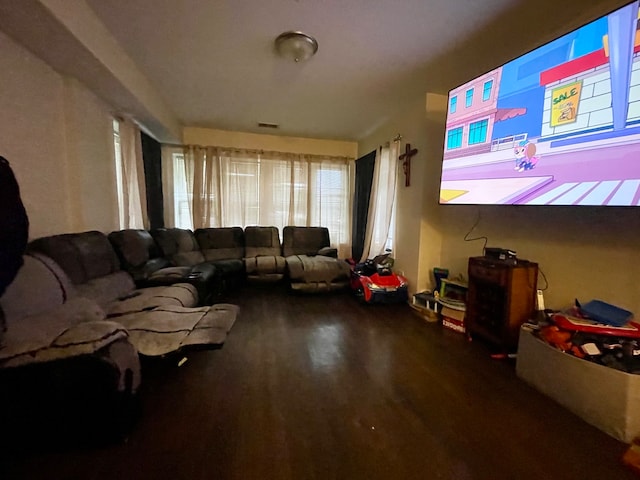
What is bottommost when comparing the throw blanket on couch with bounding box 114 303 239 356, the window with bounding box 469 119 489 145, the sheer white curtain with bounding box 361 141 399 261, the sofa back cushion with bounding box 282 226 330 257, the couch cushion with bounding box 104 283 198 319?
the throw blanket on couch with bounding box 114 303 239 356

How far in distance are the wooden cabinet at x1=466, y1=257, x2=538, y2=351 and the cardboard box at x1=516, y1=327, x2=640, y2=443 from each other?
254mm

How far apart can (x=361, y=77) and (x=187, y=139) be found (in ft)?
9.77

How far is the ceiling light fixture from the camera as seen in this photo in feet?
6.32

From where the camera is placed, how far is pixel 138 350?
1.51 metres

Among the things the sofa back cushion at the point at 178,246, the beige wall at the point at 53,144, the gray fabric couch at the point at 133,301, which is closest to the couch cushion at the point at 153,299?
the gray fabric couch at the point at 133,301

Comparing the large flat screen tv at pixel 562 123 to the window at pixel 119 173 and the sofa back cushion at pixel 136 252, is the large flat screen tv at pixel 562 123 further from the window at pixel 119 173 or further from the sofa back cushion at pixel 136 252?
the window at pixel 119 173

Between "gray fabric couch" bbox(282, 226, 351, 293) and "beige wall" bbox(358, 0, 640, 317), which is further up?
"beige wall" bbox(358, 0, 640, 317)

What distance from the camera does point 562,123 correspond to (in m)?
1.56

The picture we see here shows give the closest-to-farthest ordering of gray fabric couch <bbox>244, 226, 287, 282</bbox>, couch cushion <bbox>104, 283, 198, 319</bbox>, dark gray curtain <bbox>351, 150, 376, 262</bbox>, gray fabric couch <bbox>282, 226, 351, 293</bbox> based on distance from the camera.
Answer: couch cushion <bbox>104, 283, 198, 319</bbox> → gray fabric couch <bbox>282, 226, 351, 293</bbox> → gray fabric couch <bbox>244, 226, 287, 282</bbox> → dark gray curtain <bbox>351, 150, 376, 262</bbox>

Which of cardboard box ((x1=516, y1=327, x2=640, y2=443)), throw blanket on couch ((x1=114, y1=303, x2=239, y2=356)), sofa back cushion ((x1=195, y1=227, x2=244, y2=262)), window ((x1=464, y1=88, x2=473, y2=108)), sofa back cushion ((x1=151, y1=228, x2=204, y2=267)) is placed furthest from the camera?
sofa back cushion ((x1=195, y1=227, x2=244, y2=262))

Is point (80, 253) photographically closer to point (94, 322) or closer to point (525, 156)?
point (94, 322)

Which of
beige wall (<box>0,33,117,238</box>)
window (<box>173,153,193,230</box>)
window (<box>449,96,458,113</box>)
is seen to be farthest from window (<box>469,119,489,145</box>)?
window (<box>173,153,193,230</box>)

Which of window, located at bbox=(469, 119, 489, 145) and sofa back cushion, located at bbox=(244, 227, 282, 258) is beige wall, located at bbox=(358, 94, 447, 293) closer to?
window, located at bbox=(469, 119, 489, 145)

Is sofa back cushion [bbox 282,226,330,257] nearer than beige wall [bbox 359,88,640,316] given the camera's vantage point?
No
